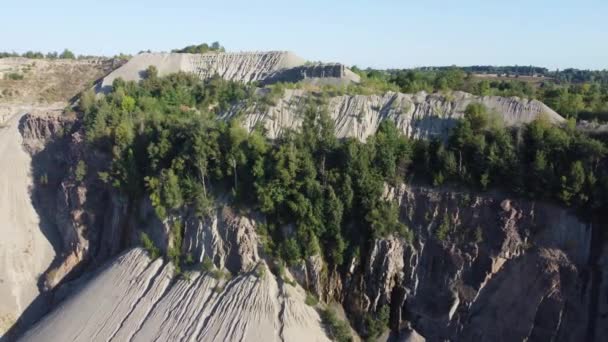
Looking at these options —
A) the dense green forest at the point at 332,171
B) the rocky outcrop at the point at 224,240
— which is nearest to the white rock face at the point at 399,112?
the dense green forest at the point at 332,171

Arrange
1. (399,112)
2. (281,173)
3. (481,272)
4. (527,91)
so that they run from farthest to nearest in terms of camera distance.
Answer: (527,91), (399,112), (281,173), (481,272)

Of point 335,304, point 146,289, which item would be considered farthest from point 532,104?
point 146,289

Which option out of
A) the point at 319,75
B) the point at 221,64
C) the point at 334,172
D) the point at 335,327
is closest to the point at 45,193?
the point at 221,64

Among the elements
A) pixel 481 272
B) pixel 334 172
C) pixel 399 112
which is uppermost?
pixel 399 112

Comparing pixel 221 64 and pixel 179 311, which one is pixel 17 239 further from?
pixel 221 64

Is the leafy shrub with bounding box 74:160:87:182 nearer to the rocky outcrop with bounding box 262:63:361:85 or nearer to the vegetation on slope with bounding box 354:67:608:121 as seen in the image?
the rocky outcrop with bounding box 262:63:361:85

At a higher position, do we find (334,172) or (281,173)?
(334,172)
